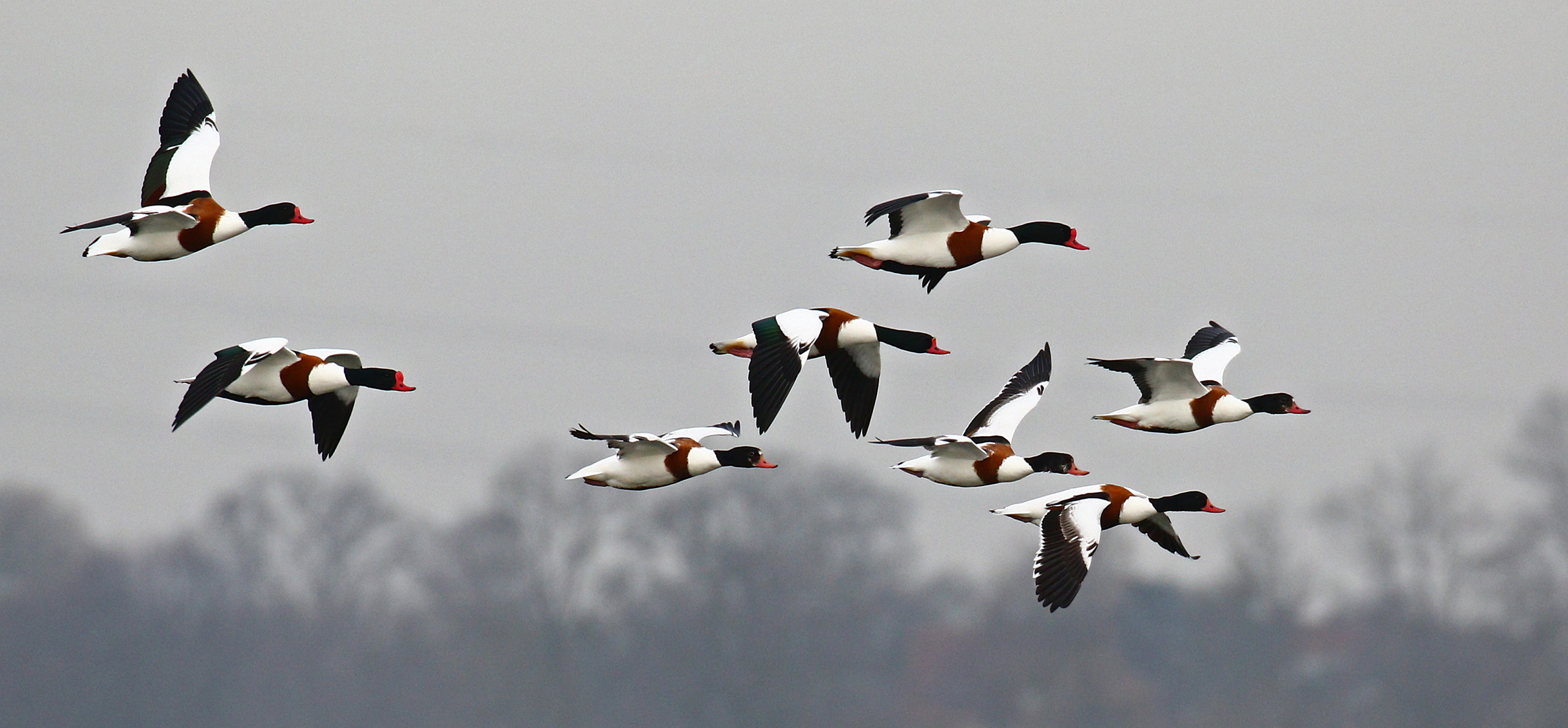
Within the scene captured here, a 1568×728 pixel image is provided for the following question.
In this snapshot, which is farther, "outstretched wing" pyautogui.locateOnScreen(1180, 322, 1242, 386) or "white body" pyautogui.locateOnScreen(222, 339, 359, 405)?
"outstretched wing" pyautogui.locateOnScreen(1180, 322, 1242, 386)

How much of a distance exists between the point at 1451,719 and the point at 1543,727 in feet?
24.3

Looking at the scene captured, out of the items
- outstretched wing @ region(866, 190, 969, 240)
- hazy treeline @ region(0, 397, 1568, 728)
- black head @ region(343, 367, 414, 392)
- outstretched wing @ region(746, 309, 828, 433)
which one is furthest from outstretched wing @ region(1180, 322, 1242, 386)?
hazy treeline @ region(0, 397, 1568, 728)

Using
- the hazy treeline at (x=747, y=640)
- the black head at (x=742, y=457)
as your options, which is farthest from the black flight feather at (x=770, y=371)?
the hazy treeline at (x=747, y=640)

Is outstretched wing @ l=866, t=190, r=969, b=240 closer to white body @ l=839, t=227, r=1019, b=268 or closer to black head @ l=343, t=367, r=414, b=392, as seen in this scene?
white body @ l=839, t=227, r=1019, b=268

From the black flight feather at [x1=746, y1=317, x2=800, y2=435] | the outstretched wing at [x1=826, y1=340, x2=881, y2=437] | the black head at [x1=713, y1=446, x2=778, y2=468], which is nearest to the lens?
the black flight feather at [x1=746, y1=317, x2=800, y2=435]

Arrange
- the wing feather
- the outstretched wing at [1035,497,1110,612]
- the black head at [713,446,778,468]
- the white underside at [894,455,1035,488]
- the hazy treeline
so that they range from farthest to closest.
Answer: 1. the hazy treeline
2. the white underside at [894,455,1035,488]
3. the black head at [713,446,778,468]
4. the outstretched wing at [1035,497,1110,612]
5. the wing feather

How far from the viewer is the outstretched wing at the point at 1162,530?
15759mm

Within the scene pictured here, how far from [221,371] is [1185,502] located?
7.60 meters

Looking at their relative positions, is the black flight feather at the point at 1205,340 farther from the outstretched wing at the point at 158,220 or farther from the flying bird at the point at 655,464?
the outstretched wing at the point at 158,220

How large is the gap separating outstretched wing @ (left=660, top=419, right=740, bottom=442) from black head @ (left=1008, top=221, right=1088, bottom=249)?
2928 millimetres

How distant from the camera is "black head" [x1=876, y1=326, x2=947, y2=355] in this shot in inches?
653

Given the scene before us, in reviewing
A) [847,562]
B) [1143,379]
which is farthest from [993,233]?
[847,562]

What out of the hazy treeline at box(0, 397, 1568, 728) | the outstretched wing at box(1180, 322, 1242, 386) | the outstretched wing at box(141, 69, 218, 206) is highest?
the outstretched wing at box(141, 69, 218, 206)

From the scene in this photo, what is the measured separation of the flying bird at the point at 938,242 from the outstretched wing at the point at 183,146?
5.57m
